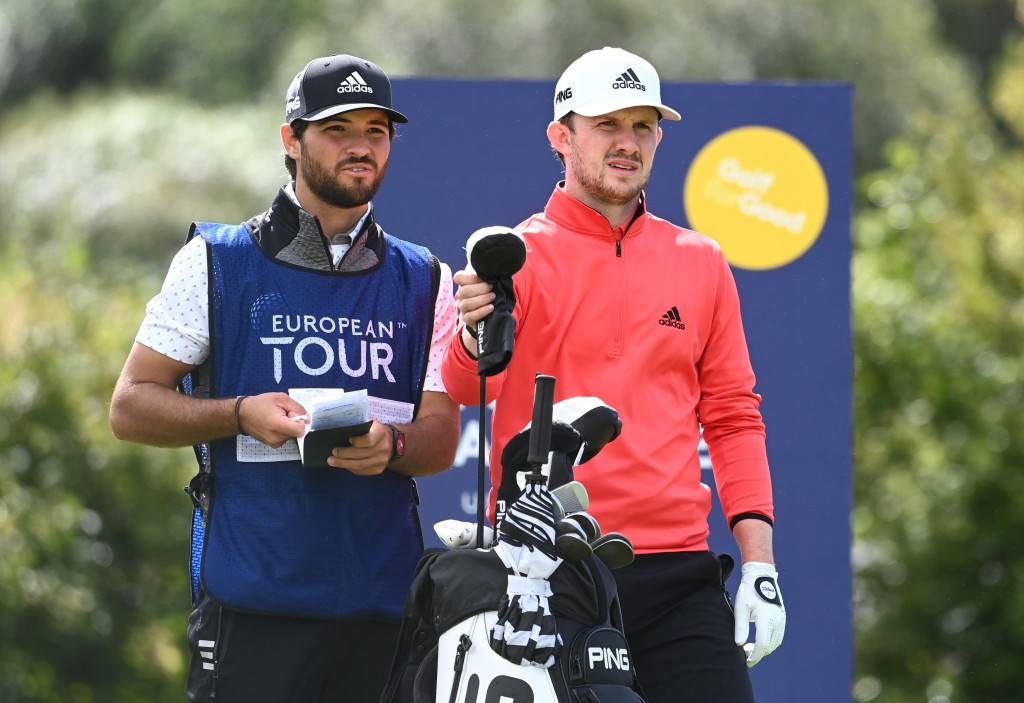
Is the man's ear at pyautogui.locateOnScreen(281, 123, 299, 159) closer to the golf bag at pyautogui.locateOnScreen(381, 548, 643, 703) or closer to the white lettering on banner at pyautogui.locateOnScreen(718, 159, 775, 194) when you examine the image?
the golf bag at pyautogui.locateOnScreen(381, 548, 643, 703)

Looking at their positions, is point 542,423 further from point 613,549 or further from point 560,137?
point 560,137

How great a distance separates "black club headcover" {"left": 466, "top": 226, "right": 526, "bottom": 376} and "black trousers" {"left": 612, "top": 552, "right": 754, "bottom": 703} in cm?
62

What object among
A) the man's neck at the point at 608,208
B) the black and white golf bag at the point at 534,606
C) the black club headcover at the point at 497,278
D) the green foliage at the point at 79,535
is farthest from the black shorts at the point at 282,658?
the green foliage at the point at 79,535

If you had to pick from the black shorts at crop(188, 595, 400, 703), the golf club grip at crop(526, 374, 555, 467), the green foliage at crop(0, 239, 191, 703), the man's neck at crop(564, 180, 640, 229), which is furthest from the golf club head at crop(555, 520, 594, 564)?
the green foliage at crop(0, 239, 191, 703)

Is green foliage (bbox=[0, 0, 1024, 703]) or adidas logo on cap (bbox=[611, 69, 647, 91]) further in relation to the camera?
green foliage (bbox=[0, 0, 1024, 703])

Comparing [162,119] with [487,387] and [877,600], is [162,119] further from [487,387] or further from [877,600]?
[487,387]

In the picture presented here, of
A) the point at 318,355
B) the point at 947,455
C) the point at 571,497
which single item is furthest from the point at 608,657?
the point at 947,455

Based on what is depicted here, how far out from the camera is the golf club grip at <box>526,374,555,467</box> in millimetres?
3303

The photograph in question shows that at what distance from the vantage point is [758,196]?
225 inches

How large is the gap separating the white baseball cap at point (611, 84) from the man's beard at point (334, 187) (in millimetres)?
486

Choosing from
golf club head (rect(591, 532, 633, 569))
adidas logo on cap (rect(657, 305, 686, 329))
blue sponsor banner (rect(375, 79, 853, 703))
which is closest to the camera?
golf club head (rect(591, 532, 633, 569))

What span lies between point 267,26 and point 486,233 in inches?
783

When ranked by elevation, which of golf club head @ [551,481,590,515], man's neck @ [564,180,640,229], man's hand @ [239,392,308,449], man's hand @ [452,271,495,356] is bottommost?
golf club head @ [551,481,590,515]

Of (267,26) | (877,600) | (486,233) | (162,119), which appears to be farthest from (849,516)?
(267,26)
